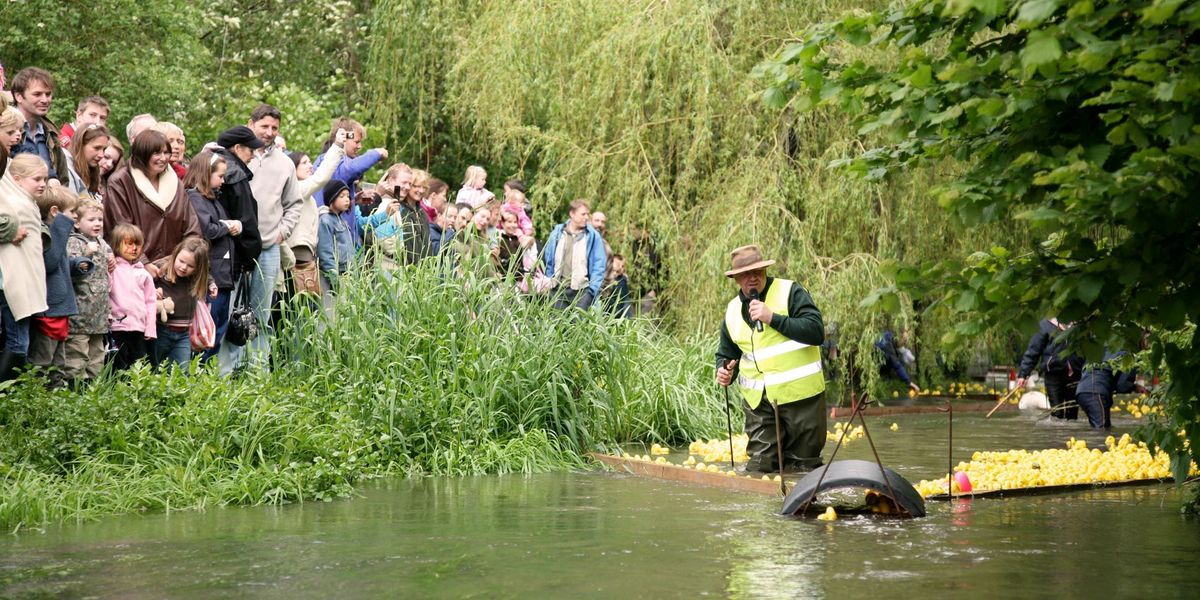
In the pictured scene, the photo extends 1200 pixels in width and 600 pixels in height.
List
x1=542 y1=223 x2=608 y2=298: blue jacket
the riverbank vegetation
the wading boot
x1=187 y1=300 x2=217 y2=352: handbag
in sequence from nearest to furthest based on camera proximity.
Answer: the wading boot < x1=187 y1=300 x2=217 y2=352: handbag < x1=542 y1=223 x2=608 y2=298: blue jacket < the riverbank vegetation

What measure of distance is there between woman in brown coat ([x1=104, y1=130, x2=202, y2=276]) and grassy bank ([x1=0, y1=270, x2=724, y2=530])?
121 centimetres

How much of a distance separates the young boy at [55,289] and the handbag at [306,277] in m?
2.69

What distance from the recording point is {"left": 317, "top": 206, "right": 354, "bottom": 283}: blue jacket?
13664mm

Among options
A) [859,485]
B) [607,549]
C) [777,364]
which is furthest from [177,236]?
[859,485]

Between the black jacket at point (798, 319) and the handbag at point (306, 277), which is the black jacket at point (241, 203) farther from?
the black jacket at point (798, 319)

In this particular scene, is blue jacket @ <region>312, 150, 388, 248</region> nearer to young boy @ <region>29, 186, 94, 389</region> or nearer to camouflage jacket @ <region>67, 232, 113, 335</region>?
camouflage jacket @ <region>67, 232, 113, 335</region>

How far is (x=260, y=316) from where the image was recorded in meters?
12.8

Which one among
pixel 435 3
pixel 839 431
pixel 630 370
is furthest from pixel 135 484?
pixel 435 3

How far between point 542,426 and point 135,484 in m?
3.79

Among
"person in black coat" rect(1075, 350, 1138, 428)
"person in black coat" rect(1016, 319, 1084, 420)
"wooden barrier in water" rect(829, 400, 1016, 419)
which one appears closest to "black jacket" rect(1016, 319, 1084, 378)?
"person in black coat" rect(1016, 319, 1084, 420)

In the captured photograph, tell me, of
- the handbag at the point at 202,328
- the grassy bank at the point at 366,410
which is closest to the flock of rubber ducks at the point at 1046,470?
the grassy bank at the point at 366,410

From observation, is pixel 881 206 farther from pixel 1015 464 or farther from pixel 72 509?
pixel 72 509

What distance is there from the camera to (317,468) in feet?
34.1

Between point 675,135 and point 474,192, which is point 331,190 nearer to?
point 474,192
